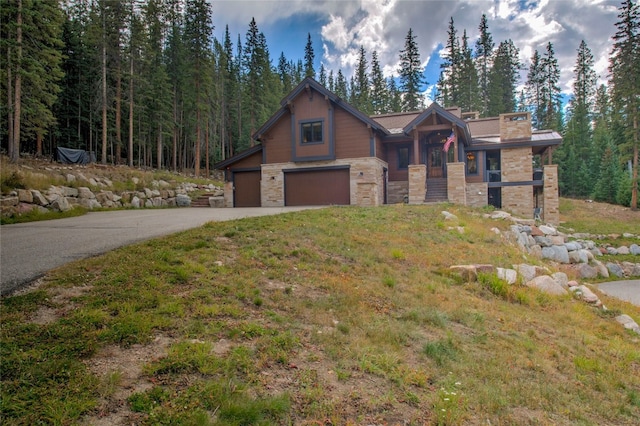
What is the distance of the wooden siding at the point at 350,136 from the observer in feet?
63.5

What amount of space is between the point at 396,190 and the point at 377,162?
3.03 meters

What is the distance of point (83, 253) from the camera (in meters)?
5.76

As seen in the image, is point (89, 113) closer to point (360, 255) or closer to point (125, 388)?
point (360, 255)

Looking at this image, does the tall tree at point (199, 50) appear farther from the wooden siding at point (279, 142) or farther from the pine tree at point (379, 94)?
the pine tree at point (379, 94)

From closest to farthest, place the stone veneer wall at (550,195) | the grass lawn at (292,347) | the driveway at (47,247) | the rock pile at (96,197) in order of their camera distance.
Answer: the grass lawn at (292,347)
the driveway at (47,247)
the rock pile at (96,197)
the stone veneer wall at (550,195)

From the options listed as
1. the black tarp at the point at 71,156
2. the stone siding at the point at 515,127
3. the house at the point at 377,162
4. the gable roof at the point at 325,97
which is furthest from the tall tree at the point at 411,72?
the black tarp at the point at 71,156

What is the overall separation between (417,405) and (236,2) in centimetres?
2107

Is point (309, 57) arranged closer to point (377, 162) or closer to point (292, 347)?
point (377, 162)

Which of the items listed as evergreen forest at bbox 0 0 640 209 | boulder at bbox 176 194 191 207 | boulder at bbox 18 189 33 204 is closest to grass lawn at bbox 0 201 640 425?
boulder at bbox 18 189 33 204

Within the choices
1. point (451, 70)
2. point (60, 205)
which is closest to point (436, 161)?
point (60, 205)

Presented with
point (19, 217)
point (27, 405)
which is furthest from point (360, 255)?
point (19, 217)

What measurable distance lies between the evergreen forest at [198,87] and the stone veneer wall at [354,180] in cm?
1062

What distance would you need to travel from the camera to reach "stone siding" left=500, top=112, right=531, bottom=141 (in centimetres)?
2102

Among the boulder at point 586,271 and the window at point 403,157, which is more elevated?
the window at point 403,157
